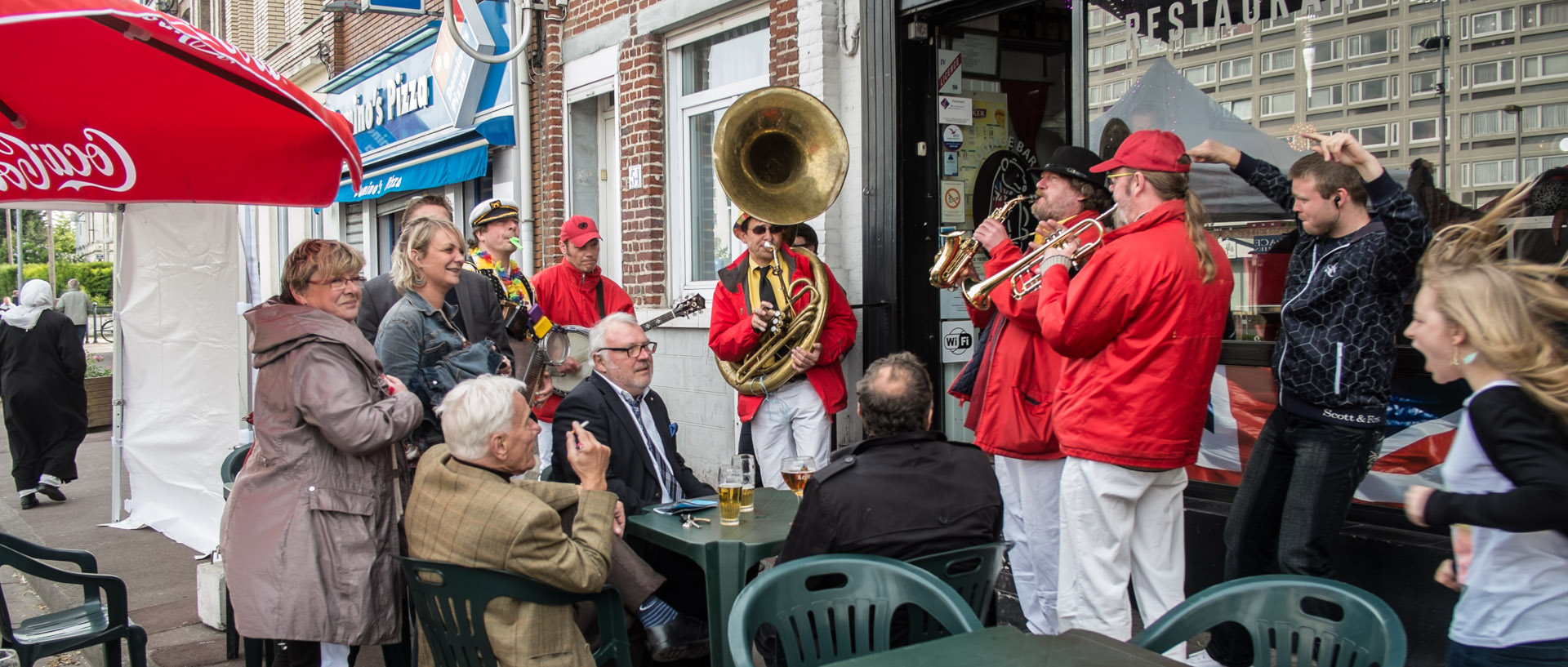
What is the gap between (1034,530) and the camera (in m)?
4.30

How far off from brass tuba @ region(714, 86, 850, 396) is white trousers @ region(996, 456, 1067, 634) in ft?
4.83

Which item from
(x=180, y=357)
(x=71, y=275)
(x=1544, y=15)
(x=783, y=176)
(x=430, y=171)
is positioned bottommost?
(x=180, y=357)

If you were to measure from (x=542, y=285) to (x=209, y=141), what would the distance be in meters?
2.30

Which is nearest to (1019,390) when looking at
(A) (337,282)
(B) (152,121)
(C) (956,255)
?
(C) (956,255)

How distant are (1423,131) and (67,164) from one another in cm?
488

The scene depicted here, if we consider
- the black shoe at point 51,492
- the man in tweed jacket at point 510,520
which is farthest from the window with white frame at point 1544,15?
the black shoe at point 51,492

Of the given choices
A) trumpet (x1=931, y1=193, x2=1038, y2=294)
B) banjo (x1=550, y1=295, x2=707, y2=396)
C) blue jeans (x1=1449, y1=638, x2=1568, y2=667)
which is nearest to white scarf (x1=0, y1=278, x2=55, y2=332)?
banjo (x1=550, y1=295, x2=707, y2=396)

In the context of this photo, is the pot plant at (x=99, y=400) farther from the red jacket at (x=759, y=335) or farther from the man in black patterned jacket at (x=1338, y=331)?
the man in black patterned jacket at (x=1338, y=331)

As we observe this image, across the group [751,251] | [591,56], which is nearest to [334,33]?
[591,56]

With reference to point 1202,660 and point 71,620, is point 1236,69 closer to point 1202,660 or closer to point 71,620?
point 1202,660

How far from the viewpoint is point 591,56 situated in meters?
8.42

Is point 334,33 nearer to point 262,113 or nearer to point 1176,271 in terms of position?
point 262,113

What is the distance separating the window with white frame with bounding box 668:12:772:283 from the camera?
24.5 feet

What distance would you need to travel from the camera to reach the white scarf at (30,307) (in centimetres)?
853
